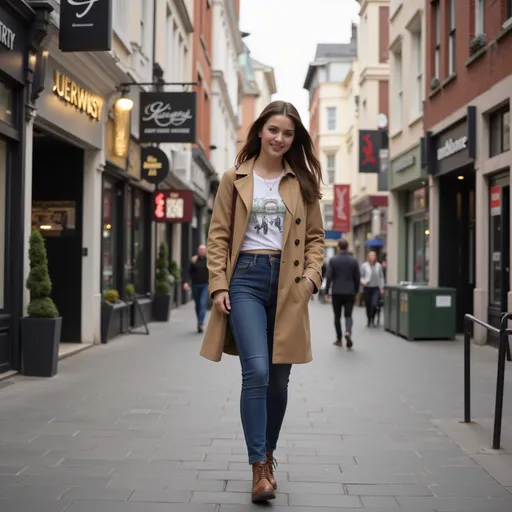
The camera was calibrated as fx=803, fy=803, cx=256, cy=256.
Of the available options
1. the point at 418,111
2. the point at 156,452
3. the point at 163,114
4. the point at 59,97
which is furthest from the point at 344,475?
the point at 418,111

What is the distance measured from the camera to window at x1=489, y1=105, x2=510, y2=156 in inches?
517

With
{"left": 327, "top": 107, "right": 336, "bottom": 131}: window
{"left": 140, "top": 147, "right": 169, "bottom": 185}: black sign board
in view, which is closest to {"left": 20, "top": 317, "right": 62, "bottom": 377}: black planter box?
{"left": 140, "top": 147, "right": 169, "bottom": 185}: black sign board

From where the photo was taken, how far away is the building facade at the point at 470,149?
13227mm

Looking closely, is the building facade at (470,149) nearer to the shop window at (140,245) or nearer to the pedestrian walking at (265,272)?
the shop window at (140,245)

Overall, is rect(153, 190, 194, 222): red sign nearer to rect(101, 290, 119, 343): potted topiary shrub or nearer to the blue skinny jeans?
rect(101, 290, 119, 343): potted topiary shrub

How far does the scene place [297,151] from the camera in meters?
4.75

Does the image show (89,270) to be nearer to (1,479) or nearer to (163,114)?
(163,114)

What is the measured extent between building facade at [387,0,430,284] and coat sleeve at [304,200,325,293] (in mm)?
13632

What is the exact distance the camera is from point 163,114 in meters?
15.7

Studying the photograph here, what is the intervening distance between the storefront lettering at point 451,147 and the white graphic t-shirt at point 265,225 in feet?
36.4

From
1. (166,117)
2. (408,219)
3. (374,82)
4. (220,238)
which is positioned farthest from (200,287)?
(374,82)

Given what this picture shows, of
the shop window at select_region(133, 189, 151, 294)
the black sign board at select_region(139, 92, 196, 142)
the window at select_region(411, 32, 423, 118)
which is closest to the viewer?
the black sign board at select_region(139, 92, 196, 142)

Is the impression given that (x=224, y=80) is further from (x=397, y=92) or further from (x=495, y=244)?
(x=495, y=244)

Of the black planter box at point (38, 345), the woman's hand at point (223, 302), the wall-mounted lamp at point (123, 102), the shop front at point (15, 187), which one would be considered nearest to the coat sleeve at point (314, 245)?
the woman's hand at point (223, 302)
